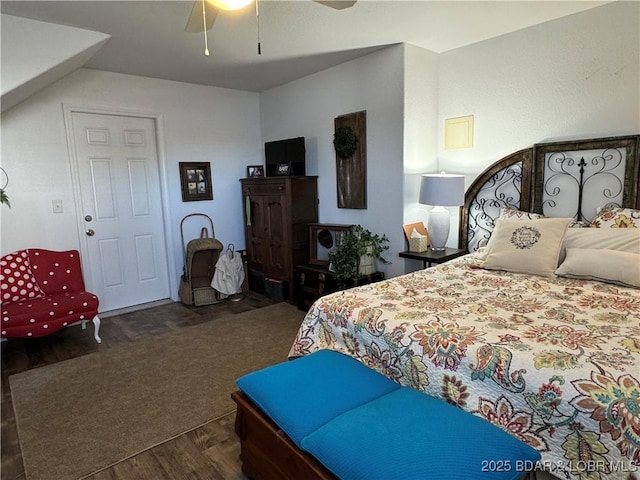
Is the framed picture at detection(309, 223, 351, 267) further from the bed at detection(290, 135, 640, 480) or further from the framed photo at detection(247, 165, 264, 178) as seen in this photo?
the bed at detection(290, 135, 640, 480)

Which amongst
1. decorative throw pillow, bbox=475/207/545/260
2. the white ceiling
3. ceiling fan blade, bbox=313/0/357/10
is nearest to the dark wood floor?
decorative throw pillow, bbox=475/207/545/260

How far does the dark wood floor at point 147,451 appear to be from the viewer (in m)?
1.84

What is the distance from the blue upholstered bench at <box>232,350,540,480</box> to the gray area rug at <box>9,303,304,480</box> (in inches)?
28.9

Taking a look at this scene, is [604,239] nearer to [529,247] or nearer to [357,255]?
[529,247]

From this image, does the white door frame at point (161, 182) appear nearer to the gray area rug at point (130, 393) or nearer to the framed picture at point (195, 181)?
the framed picture at point (195, 181)

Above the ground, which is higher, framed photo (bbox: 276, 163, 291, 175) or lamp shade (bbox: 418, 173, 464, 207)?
framed photo (bbox: 276, 163, 291, 175)

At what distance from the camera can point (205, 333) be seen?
3.52 meters

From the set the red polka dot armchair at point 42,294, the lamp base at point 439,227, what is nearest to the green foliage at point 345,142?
the lamp base at point 439,227

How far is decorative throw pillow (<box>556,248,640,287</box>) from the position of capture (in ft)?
6.82

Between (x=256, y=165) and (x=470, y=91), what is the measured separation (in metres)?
2.78

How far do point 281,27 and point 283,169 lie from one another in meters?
1.81

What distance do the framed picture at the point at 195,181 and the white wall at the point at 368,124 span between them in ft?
3.65

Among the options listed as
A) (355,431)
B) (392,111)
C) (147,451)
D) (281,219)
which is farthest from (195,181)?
(355,431)

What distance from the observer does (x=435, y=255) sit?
3314 millimetres
